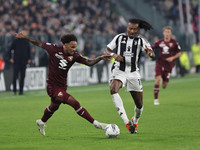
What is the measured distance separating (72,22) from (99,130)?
18241mm

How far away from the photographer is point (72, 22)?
1057 inches

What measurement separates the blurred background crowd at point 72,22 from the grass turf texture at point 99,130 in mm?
6764

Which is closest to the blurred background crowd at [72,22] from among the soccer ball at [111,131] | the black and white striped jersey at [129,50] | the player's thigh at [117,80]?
the black and white striped jersey at [129,50]

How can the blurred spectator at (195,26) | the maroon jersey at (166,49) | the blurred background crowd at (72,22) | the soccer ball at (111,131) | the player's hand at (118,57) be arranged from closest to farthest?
the soccer ball at (111,131) → the player's hand at (118,57) → the maroon jersey at (166,49) → the blurred background crowd at (72,22) → the blurred spectator at (195,26)

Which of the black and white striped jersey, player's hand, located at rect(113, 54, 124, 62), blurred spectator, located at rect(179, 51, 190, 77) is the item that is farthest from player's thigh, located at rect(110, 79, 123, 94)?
blurred spectator, located at rect(179, 51, 190, 77)

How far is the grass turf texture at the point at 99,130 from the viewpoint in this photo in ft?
24.8

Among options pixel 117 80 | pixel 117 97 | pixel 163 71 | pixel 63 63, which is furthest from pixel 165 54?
pixel 63 63

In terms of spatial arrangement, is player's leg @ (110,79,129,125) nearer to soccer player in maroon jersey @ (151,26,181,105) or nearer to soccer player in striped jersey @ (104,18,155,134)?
soccer player in striped jersey @ (104,18,155,134)

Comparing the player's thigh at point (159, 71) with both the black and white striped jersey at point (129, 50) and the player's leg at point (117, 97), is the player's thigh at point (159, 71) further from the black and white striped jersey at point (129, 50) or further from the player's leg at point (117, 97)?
the player's leg at point (117, 97)

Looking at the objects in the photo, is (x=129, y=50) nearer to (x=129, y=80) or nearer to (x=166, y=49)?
(x=129, y=80)

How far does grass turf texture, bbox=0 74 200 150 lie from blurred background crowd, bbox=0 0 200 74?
6.76m

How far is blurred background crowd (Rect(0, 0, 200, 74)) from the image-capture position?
2247 centimetres

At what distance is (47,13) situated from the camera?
25.7 meters

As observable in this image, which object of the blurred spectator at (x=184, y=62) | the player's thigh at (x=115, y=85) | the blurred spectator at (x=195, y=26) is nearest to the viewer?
the player's thigh at (x=115, y=85)
